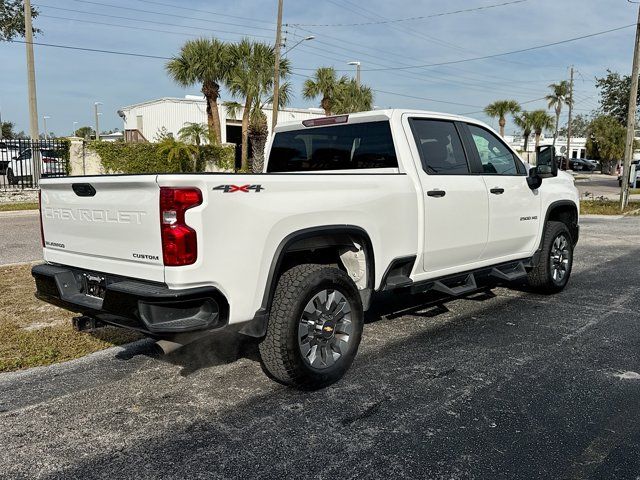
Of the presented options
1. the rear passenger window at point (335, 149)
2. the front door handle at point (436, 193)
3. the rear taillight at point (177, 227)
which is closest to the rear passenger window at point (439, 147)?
the front door handle at point (436, 193)

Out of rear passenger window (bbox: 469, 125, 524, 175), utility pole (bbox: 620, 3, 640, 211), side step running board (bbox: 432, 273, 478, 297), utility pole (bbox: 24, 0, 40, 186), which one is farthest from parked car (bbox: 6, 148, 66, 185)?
utility pole (bbox: 620, 3, 640, 211)

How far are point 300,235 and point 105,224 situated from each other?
122 cm

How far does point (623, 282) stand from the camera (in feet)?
24.8

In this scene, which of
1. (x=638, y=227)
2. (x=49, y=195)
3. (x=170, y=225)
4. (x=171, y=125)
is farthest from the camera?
(x=171, y=125)

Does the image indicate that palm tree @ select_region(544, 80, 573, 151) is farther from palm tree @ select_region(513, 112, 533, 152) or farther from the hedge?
the hedge

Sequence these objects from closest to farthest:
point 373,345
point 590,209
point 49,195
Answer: point 49,195 < point 373,345 < point 590,209

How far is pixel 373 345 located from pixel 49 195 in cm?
280

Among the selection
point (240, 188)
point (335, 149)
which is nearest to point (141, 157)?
point (335, 149)

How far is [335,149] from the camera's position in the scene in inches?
210

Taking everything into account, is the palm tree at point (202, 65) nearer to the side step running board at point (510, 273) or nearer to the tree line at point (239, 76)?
the tree line at point (239, 76)

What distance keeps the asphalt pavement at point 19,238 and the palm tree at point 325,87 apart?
19858mm

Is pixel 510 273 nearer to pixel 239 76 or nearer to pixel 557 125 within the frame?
pixel 239 76

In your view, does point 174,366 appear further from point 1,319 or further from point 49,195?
point 1,319

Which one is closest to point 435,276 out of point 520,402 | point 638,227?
point 520,402
